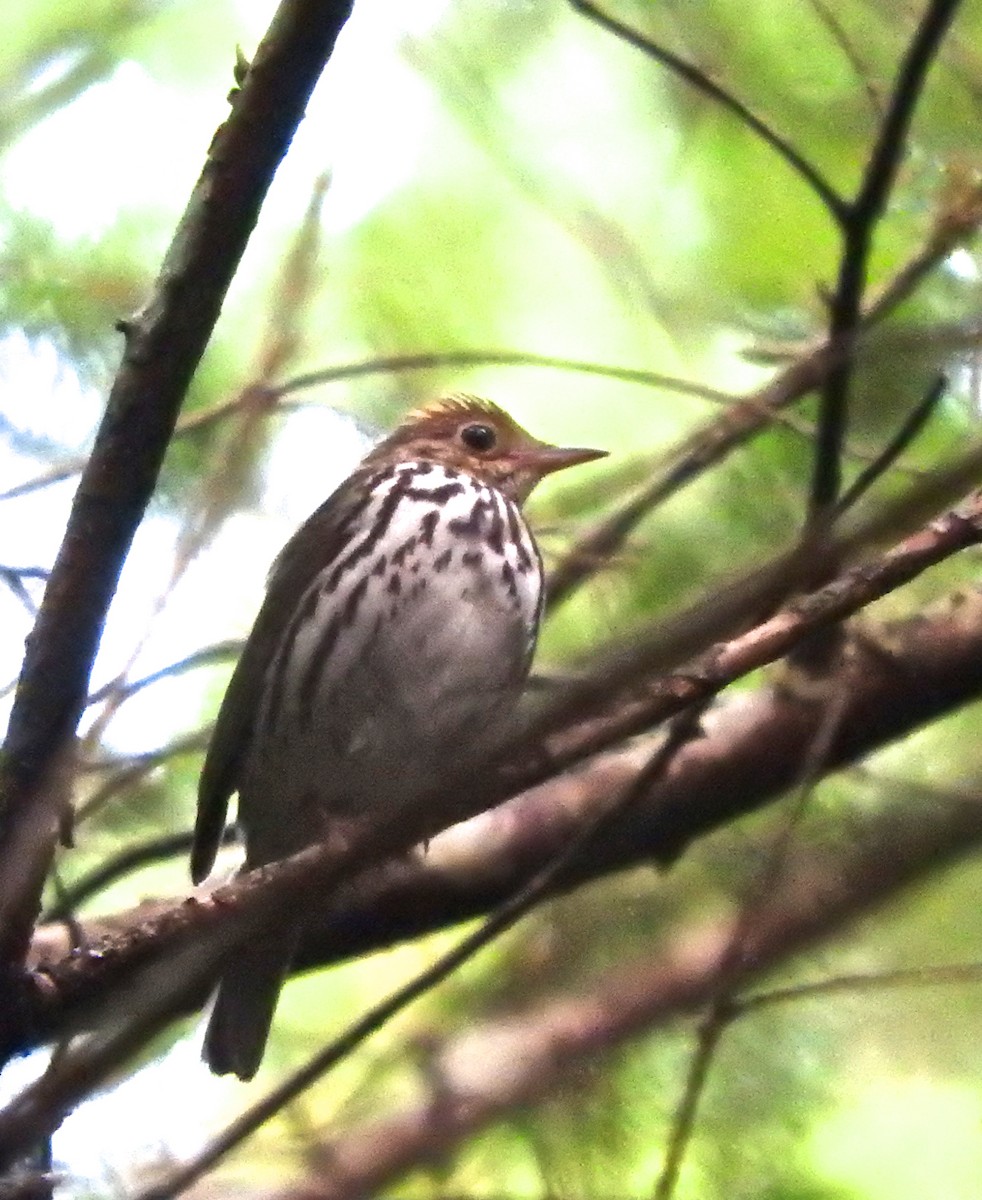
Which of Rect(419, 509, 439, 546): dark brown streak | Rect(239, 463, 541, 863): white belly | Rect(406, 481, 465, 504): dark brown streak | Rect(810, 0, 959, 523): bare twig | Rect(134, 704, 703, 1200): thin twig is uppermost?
Rect(406, 481, 465, 504): dark brown streak

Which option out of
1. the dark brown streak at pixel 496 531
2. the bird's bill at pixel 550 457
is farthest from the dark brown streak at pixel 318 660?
the bird's bill at pixel 550 457

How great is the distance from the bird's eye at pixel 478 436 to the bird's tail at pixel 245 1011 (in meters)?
1.36

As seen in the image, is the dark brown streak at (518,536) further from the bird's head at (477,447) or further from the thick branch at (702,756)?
the thick branch at (702,756)

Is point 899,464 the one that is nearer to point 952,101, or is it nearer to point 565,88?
point 952,101

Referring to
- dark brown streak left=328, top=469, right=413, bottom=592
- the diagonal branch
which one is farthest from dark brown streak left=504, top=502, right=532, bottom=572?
the diagonal branch

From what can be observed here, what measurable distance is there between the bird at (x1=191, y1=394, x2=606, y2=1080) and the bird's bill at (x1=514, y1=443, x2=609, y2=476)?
0.26 m

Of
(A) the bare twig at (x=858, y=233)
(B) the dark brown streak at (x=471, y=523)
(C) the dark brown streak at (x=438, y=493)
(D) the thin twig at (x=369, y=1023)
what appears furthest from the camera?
(C) the dark brown streak at (x=438, y=493)

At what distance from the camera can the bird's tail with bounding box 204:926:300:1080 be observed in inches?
137

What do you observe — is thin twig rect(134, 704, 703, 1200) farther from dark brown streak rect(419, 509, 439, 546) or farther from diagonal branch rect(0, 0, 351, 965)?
dark brown streak rect(419, 509, 439, 546)

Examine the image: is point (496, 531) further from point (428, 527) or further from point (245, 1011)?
point (245, 1011)

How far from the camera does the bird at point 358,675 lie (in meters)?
3.64

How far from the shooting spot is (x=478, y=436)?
4422 mm

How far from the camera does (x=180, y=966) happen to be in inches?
81.9

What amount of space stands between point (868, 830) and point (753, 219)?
1845mm
